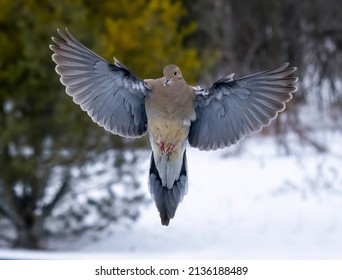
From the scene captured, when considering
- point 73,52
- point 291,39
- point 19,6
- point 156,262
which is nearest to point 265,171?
point 291,39

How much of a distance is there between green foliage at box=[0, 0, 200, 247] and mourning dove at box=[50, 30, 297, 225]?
6.06 m

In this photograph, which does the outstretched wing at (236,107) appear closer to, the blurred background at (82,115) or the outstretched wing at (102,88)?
the outstretched wing at (102,88)

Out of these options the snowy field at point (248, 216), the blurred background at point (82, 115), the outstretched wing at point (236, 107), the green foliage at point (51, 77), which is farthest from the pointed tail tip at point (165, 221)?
the snowy field at point (248, 216)

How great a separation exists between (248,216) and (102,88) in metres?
10.0

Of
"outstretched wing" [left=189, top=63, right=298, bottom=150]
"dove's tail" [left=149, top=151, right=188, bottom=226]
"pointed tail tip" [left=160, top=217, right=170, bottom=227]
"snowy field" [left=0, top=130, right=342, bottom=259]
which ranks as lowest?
"pointed tail tip" [left=160, top=217, right=170, bottom=227]

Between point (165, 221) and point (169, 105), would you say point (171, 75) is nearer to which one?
point (169, 105)

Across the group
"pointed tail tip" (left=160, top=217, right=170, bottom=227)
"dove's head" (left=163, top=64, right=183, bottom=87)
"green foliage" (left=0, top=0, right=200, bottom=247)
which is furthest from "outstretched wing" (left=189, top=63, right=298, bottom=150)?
"green foliage" (left=0, top=0, right=200, bottom=247)

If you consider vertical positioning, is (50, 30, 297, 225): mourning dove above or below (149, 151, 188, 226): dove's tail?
above

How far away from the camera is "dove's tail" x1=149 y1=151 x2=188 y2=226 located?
2049 millimetres

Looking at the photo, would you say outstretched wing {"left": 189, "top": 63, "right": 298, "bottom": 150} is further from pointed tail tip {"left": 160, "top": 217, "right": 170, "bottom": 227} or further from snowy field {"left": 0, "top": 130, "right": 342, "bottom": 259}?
snowy field {"left": 0, "top": 130, "right": 342, "bottom": 259}

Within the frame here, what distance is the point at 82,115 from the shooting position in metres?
9.55

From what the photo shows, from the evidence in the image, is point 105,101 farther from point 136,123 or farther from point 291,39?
point 291,39

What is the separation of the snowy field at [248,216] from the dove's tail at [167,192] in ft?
24.7

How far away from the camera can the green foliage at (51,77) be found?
8.90m
